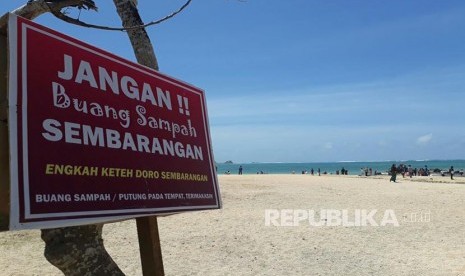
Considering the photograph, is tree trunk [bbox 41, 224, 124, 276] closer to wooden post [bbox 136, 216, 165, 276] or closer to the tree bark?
wooden post [bbox 136, 216, 165, 276]

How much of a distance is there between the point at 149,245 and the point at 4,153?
1354 millimetres

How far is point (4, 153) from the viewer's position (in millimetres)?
2605

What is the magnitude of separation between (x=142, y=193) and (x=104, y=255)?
0.87 meters

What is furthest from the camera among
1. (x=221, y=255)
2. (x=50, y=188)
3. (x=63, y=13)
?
(x=221, y=255)

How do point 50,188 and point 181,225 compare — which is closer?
point 50,188

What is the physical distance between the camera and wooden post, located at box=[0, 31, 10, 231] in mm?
2547

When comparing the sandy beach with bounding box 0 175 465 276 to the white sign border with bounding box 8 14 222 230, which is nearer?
the white sign border with bounding box 8 14 222 230

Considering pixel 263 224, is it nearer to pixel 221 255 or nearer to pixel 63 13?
pixel 221 255

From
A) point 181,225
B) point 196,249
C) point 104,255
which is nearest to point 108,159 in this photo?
point 104,255

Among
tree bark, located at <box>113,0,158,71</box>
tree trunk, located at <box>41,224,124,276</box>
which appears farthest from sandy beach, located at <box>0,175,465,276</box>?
tree trunk, located at <box>41,224,124,276</box>

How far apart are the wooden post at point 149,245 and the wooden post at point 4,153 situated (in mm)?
1123

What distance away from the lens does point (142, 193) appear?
3.14m

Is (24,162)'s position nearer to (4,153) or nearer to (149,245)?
(4,153)

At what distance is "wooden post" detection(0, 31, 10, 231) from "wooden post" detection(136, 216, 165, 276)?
112 centimetres
